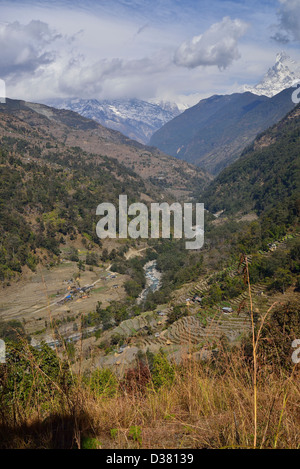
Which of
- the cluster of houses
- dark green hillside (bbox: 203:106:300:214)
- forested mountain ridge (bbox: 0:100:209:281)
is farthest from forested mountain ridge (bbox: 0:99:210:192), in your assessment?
the cluster of houses

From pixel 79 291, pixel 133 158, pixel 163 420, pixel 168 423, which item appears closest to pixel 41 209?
pixel 79 291

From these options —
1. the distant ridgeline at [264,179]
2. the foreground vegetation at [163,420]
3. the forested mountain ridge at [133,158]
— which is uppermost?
the forested mountain ridge at [133,158]

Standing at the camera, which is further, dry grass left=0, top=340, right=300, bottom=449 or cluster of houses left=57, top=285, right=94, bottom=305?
cluster of houses left=57, top=285, right=94, bottom=305

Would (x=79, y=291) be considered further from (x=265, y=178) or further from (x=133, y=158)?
(x=133, y=158)

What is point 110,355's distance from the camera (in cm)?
2622

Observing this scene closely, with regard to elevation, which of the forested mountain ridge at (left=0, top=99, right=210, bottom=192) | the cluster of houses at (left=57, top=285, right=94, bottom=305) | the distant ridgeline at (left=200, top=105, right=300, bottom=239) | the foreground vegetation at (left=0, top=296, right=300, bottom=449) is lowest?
the cluster of houses at (left=57, top=285, right=94, bottom=305)

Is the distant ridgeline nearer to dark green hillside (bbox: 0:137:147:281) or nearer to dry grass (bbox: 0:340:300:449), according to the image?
dark green hillside (bbox: 0:137:147:281)

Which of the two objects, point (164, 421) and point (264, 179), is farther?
point (264, 179)

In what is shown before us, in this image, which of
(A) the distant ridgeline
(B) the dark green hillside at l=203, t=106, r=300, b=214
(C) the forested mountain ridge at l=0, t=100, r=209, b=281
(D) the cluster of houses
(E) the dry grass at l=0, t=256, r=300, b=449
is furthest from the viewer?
(B) the dark green hillside at l=203, t=106, r=300, b=214

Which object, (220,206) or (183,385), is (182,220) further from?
(183,385)

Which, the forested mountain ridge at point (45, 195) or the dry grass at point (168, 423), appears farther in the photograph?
the forested mountain ridge at point (45, 195)

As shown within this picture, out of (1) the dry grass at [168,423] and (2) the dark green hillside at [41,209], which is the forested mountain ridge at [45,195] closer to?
(2) the dark green hillside at [41,209]

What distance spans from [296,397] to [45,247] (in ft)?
192

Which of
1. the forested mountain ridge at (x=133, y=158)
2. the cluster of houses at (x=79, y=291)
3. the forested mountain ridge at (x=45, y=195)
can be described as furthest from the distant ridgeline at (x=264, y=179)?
the forested mountain ridge at (x=133, y=158)
